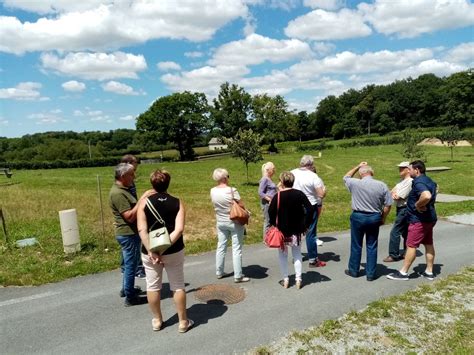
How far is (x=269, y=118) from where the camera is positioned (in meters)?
65.8

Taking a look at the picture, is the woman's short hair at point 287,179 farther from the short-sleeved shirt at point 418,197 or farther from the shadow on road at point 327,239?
the shadow on road at point 327,239

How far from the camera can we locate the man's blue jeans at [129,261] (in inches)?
198

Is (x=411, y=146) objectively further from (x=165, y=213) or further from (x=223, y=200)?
(x=165, y=213)

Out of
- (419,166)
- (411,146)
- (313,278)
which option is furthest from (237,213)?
(411,146)

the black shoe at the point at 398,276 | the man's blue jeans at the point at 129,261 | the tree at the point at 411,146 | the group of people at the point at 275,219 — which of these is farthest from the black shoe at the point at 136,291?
the tree at the point at 411,146

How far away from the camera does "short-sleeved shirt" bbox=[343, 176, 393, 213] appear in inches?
224

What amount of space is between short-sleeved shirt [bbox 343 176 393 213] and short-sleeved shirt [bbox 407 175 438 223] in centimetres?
41

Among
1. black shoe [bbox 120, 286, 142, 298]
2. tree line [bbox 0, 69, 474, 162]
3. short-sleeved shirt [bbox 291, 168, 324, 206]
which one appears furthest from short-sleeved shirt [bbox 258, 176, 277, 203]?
tree line [bbox 0, 69, 474, 162]

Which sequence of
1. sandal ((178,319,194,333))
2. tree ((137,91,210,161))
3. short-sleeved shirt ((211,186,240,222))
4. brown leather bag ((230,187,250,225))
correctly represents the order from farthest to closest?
tree ((137,91,210,161)), short-sleeved shirt ((211,186,240,222)), brown leather bag ((230,187,250,225)), sandal ((178,319,194,333))

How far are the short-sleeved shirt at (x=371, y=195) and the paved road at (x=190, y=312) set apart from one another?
1.21 meters

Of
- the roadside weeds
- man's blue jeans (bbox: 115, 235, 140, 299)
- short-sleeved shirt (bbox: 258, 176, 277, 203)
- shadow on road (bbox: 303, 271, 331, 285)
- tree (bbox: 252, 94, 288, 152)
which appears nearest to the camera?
the roadside weeds

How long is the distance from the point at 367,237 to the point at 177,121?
56.3 m

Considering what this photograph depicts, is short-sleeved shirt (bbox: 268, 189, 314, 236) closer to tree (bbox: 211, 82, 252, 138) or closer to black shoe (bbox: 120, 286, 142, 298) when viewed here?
black shoe (bbox: 120, 286, 142, 298)

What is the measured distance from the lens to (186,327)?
4328 millimetres
